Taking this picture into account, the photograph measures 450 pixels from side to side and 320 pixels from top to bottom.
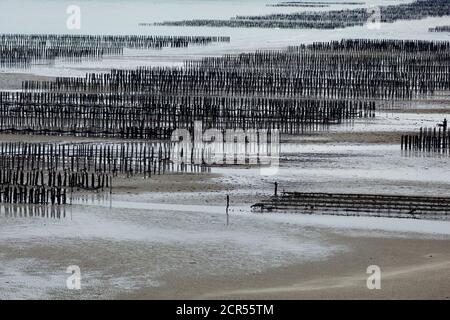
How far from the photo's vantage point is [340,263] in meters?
23.8

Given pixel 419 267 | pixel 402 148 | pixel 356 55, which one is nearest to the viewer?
pixel 419 267

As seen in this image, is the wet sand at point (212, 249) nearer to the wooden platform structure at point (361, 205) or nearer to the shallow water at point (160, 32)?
the wooden platform structure at point (361, 205)

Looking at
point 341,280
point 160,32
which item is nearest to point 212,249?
point 341,280

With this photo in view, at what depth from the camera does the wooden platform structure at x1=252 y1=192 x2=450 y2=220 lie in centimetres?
2836

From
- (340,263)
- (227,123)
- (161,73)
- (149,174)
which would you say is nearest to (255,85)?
(161,73)

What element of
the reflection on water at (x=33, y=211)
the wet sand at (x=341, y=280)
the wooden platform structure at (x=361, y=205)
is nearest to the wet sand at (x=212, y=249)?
the wet sand at (x=341, y=280)

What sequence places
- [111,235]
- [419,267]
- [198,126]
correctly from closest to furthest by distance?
[419,267]
[111,235]
[198,126]

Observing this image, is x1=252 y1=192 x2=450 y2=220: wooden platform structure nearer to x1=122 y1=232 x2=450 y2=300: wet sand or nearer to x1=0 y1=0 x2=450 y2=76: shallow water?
x1=122 y1=232 x2=450 y2=300: wet sand

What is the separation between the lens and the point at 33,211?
92.1ft

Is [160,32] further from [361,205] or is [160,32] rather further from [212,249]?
[212,249]

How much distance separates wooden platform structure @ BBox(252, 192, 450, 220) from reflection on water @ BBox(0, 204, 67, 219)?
5109mm

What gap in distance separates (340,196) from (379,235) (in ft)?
12.7

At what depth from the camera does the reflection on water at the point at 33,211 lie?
27609 mm

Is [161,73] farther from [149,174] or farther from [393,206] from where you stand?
[393,206]
